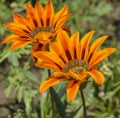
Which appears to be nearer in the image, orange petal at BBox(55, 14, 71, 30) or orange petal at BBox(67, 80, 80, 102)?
orange petal at BBox(67, 80, 80, 102)

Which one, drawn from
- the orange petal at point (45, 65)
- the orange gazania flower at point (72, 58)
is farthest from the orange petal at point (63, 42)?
the orange petal at point (45, 65)

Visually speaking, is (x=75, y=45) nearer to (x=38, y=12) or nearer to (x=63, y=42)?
(x=63, y=42)

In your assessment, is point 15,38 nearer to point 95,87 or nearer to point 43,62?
point 43,62

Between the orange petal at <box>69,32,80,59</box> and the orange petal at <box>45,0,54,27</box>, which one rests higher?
the orange petal at <box>45,0,54,27</box>

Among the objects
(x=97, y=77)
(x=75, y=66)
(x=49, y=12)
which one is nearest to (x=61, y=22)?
(x=49, y=12)

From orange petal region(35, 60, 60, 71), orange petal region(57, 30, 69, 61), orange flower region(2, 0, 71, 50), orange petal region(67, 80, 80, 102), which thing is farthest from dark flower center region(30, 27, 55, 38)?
orange petal region(67, 80, 80, 102)

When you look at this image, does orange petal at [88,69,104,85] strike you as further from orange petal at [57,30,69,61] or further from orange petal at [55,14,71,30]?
orange petal at [55,14,71,30]

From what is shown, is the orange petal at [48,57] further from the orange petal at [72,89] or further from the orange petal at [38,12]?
the orange petal at [38,12]
